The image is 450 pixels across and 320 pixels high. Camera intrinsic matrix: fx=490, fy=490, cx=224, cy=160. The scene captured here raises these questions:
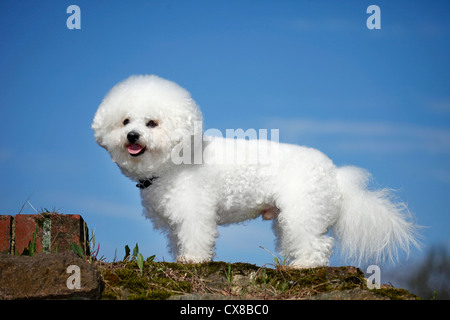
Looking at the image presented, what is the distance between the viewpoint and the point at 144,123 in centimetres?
497

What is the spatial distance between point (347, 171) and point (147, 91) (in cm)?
248

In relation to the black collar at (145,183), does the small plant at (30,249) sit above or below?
below

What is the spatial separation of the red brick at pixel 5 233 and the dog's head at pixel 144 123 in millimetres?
1225

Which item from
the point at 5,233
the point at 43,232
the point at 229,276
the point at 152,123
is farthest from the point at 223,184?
the point at 5,233

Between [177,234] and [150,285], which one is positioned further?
[177,234]

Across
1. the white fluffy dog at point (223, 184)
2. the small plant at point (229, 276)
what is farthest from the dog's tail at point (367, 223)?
the small plant at point (229, 276)

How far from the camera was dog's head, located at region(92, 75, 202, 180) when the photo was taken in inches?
193

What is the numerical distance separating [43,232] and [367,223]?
3.51m

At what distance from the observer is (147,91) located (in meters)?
5.07

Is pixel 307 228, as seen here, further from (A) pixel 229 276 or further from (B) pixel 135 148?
(B) pixel 135 148

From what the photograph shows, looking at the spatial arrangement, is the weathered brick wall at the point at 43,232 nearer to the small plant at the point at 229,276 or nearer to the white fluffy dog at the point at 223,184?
the white fluffy dog at the point at 223,184

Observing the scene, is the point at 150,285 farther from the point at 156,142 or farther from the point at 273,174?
the point at 273,174

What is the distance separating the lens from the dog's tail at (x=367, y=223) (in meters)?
5.54
